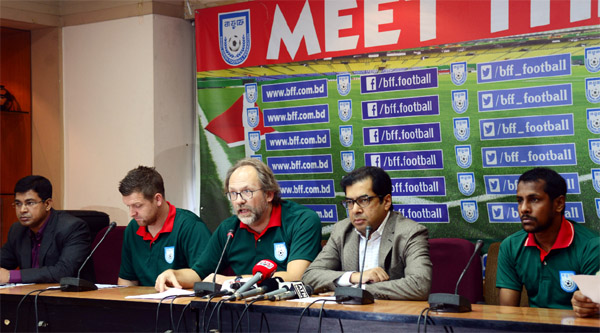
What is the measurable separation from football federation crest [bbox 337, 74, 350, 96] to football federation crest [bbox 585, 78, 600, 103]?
1.49 metres

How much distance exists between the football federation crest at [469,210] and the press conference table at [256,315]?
141 cm

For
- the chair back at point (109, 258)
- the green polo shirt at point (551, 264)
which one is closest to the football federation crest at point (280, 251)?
the green polo shirt at point (551, 264)

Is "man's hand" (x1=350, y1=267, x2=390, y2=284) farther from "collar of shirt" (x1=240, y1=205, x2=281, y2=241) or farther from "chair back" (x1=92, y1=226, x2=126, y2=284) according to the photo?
"chair back" (x1=92, y1=226, x2=126, y2=284)

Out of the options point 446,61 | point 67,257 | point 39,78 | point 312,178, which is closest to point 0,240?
point 39,78

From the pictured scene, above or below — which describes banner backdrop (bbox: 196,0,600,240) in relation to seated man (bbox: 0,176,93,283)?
above

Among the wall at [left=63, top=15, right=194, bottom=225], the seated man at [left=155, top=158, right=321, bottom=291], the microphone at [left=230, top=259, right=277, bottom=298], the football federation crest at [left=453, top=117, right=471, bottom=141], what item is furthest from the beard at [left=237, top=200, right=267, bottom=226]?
the wall at [left=63, top=15, right=194, bottom=225]

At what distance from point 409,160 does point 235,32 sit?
1642 mm

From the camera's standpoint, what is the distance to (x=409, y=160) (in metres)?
4.37

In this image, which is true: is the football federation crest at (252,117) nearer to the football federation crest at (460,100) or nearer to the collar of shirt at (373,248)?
the football federation crest at (460,100)

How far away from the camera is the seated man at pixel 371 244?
10.4 ft

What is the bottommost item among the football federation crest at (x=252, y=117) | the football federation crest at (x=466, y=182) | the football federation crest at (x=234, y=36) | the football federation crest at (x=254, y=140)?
the football federation crest at (x=466, y=182)

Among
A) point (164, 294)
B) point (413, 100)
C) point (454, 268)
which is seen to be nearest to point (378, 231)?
point (454, 268)

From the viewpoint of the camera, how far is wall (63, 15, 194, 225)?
5.33m

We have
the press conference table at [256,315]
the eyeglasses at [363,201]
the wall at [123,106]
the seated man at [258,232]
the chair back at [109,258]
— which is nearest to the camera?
the press conference table at [256,315]
